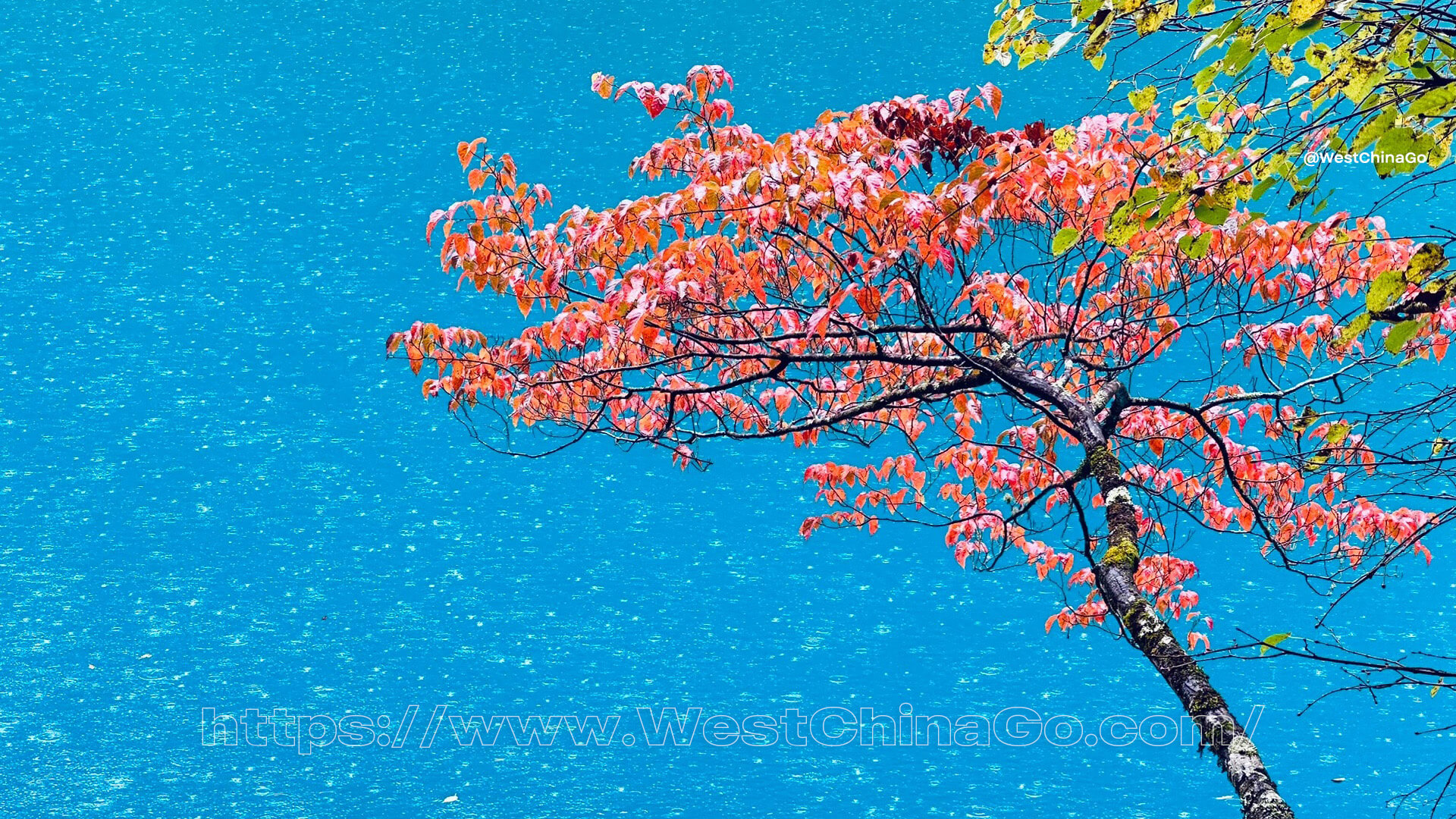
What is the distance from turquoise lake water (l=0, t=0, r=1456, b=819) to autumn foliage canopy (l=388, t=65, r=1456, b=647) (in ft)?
1.38

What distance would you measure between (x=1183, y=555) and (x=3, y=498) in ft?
13.0

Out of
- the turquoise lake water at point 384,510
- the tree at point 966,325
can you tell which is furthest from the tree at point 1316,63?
the turquoise lake water at point 384,510

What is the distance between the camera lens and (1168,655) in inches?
97.5

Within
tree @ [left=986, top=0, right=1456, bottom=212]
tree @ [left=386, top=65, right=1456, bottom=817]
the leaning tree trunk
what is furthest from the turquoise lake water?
tree @ [left=986, top=0, right=1456, bottom=212]

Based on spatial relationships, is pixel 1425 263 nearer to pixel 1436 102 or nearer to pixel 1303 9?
pixel 1436 102

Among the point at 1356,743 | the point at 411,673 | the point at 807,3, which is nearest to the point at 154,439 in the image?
the point at 411,673

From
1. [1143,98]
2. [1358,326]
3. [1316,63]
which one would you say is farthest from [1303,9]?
[1316,63]

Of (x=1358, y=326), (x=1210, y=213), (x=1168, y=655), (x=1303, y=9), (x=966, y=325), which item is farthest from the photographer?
(x=966, y=325)

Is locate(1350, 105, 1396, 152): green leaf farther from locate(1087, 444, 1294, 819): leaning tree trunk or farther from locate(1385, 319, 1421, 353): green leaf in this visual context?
locate(1087, 444, 1294, 819): leaning tree trunk

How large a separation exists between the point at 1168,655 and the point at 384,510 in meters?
2.69

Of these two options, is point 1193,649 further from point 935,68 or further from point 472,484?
point 935,68

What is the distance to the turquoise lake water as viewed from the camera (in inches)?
143

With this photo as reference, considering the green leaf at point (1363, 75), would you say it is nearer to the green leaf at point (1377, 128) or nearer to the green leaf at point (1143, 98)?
the green leaf at point (1377, 128)

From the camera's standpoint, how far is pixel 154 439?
4.40m
